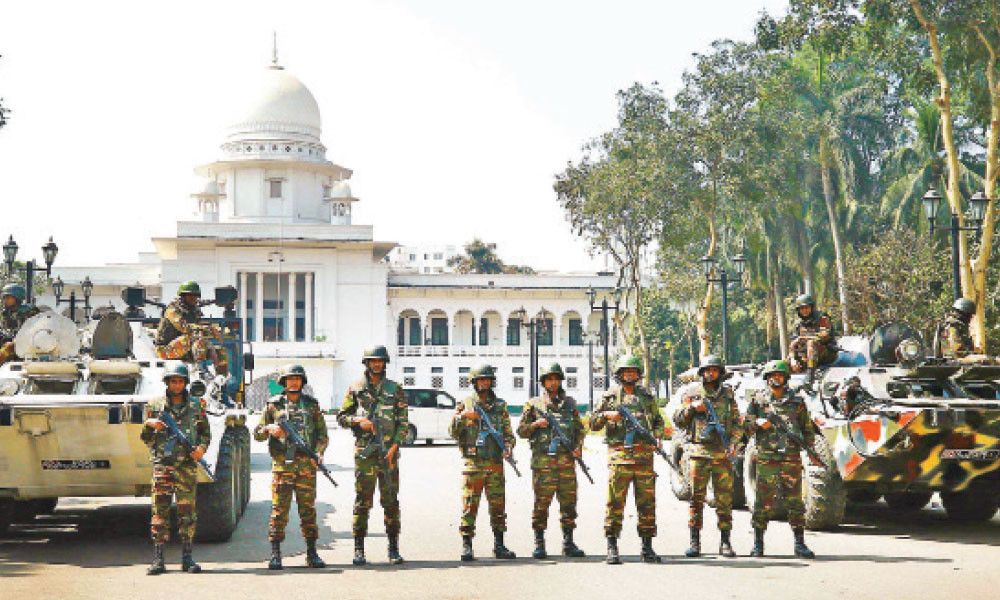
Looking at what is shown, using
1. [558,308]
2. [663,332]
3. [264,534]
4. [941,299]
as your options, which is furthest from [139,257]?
[264,534]

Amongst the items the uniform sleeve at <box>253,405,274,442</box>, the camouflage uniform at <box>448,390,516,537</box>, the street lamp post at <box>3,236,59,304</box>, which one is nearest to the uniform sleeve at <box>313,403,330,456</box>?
the uniform sleeve at <box>253,405,274,442</box>

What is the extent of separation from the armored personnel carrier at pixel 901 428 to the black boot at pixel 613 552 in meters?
2.60

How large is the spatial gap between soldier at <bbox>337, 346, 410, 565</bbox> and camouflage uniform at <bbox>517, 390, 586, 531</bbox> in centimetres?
108

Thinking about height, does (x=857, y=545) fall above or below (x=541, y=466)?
below

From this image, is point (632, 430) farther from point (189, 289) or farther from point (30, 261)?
point (30, 261)

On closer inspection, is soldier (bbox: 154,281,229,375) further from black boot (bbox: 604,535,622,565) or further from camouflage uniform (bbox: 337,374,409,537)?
black boot (bbox: 604,535,622,565)

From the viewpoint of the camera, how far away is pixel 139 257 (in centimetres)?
8769

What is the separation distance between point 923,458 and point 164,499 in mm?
7073

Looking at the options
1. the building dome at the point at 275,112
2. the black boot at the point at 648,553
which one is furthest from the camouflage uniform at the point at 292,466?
the building dome at the point at 275,112

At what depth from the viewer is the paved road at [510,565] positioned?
31.5ft

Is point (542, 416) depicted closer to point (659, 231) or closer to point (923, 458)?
point (923, 458)

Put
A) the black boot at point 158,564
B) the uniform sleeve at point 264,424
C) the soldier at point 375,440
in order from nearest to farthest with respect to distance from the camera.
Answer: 1. the black boot at point 158,564
2. the uniform sleeve at point 264,424
3. the soldier at point 375,440

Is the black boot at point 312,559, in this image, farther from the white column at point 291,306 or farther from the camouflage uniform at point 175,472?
the white column at point 291,306

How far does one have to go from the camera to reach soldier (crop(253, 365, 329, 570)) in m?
10.8
